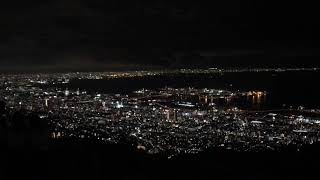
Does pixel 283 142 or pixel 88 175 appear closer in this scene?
pixel 88 175

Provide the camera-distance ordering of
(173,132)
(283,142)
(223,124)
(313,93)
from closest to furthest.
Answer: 1. (283,142)
2. (173,132)
3. (223,124)
4. (313,93)

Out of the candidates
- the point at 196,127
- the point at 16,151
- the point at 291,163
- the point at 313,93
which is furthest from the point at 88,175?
the point at 313,93

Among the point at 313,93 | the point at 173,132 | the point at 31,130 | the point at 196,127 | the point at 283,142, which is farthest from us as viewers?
the point at 313,93

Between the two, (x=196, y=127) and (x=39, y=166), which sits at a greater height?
(x=39, y=166)

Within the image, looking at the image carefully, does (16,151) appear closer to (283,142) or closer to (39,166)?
(39,166)

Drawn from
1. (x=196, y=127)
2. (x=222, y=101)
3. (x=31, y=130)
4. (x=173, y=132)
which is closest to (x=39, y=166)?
(x=31, y=130)

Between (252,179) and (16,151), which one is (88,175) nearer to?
(16,151)
